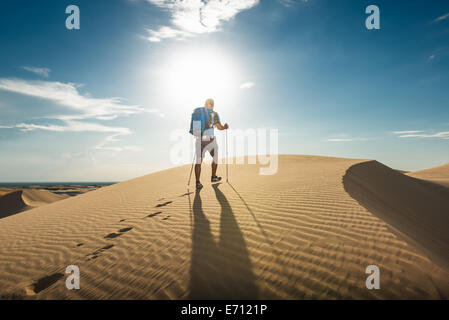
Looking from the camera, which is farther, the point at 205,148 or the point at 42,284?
the point at 205,148

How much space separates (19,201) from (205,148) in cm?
3336

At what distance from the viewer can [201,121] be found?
6.63 metres

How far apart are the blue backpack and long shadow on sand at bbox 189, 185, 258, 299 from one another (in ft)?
11.9

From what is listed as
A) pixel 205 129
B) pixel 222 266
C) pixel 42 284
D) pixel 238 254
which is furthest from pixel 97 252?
pixel 205 129

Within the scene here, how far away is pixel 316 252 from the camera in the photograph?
2.64m

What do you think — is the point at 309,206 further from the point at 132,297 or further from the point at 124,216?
the point at 124,216

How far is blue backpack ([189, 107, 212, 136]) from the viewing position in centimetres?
663

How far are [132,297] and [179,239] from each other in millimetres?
1161

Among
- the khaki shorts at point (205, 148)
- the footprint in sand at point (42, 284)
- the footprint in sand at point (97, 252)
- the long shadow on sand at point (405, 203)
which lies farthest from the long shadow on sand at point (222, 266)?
the khaki shorts at point (205, 148)

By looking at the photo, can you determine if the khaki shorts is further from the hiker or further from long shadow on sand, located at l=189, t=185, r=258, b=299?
long shadow on sand, located at l=189, t=185, r=258, b=299

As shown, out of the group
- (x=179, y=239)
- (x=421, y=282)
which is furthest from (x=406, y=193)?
(x=179, y=239)

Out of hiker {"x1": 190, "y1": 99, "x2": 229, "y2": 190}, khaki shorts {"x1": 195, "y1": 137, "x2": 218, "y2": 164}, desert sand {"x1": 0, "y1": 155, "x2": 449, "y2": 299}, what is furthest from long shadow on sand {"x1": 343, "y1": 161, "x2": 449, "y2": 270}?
hiker {"x1": 190, "y1": 99, "x2": 229, "y2": 190}

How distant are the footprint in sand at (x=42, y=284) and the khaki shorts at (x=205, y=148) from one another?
445 cm

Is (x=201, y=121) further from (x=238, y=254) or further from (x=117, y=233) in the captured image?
(x=238, y=254)
